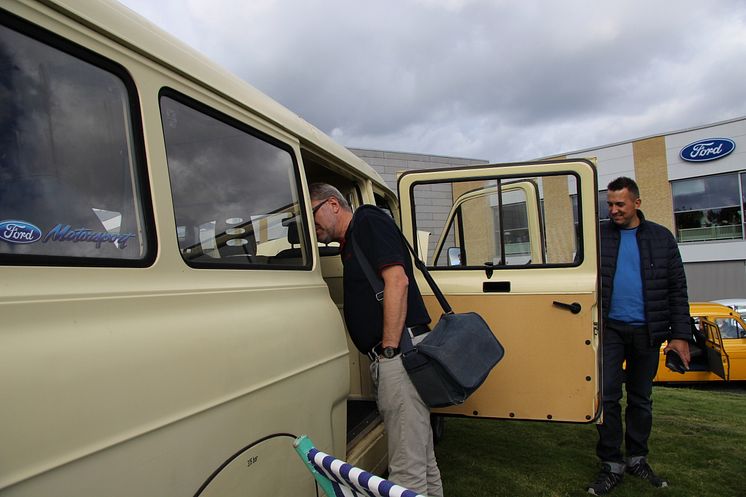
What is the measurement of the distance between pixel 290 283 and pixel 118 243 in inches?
32.5

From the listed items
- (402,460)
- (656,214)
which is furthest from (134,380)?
(656,214)

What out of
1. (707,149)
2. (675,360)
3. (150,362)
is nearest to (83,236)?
(150,362)

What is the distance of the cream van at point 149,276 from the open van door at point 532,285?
3.31 feet

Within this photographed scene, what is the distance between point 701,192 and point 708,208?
62cm

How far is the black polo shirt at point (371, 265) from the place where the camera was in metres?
2.34

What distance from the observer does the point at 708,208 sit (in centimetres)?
1816

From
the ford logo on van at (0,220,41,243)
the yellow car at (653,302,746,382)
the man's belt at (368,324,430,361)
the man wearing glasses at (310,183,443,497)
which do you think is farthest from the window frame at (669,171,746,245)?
the ford logo on van at (0,220,41,243)

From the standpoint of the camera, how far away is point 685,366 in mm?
3580

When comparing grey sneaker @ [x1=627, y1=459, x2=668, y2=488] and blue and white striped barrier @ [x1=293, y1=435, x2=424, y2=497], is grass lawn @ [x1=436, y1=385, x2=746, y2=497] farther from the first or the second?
blue and white striped barrier @ [x1=293, y1=435, x2=424, y2=497]

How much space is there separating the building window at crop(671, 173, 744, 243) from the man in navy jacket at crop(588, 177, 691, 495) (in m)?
17.4

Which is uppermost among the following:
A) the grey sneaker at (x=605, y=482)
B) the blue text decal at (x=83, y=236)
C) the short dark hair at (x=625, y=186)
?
the short dark hair at (x=625, y=186)

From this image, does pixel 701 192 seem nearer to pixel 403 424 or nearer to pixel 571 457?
pixel 571 457

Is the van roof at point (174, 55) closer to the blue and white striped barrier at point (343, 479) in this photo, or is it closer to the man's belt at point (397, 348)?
the man's belt at point (397, 348)

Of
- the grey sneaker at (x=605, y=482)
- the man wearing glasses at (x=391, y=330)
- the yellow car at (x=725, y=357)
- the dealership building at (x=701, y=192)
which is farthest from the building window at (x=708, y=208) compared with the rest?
the man wearing glasses at (x=391, y=330)
